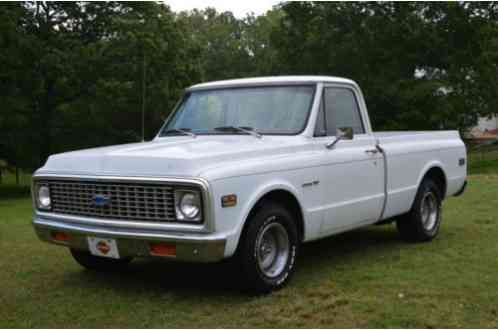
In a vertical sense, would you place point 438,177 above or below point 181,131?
below

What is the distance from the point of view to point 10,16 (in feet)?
73.2

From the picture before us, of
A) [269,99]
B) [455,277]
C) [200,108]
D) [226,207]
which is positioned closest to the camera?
[226,207]

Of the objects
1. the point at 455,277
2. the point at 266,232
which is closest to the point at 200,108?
the point at 266,232

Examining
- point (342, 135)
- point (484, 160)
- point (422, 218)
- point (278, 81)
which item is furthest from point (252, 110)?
point (484, 160)

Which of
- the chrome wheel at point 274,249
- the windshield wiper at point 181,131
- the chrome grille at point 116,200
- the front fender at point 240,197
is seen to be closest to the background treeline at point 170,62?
the windshield wiper at point 181,131

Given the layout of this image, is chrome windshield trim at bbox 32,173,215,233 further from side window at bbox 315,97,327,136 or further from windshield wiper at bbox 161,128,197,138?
side window at bbox 315,97,327,136

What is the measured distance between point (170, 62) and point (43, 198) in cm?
2045

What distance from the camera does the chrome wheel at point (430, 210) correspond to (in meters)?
8.06

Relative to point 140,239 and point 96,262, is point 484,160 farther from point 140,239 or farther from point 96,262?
point 140,239

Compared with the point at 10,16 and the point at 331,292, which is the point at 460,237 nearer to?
the point at 331,292

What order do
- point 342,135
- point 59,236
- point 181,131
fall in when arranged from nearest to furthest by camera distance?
1. point 59,236
2. point 342,135
3. point 181,131

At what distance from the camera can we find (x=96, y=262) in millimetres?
6484

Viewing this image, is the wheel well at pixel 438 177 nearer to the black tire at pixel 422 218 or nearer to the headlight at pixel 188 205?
the black tire at pixel 422 218

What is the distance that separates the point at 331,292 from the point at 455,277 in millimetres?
1311
